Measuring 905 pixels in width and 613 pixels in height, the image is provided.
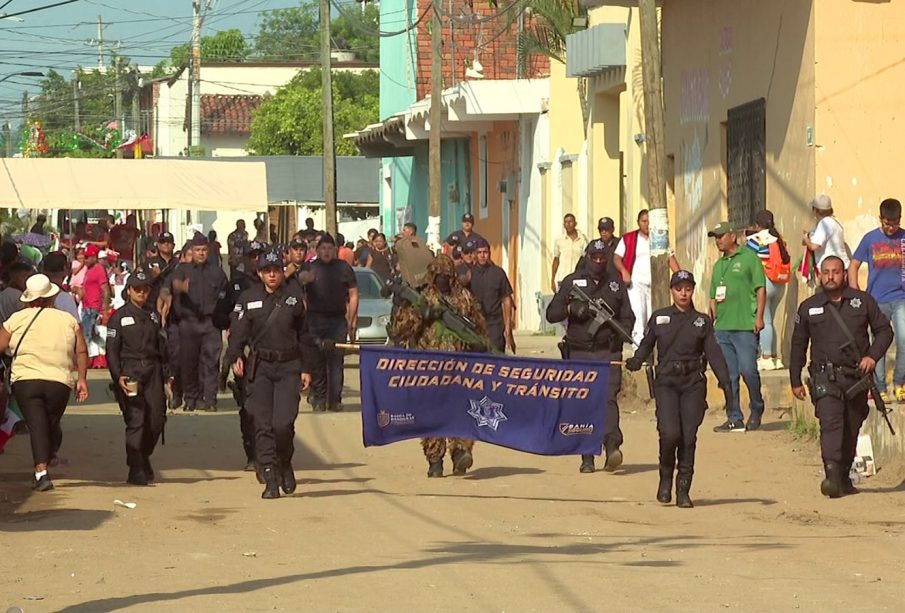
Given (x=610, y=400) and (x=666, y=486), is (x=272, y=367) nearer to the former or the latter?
(x=610, y=400)

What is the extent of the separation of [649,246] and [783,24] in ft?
10.4

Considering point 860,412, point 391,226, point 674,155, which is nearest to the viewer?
point 860,412

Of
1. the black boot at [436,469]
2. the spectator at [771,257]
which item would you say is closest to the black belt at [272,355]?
the black boot at [436,469]

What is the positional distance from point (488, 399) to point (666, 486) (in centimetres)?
168

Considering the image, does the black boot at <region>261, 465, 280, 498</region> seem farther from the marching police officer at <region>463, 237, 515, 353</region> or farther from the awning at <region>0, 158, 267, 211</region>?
the awning at <region>0, 158, 267, 211</region>

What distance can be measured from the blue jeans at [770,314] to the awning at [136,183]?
47.2 feet

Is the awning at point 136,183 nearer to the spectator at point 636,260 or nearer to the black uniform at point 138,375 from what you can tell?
the spectator at point 636,260

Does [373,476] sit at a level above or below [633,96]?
below

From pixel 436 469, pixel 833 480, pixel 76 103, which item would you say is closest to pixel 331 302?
pixel 436 469

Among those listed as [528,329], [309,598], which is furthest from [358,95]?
[309,598]

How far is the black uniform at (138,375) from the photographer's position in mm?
15258

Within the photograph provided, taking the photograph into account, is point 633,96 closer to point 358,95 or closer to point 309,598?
point 309,598

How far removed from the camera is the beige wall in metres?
19.9

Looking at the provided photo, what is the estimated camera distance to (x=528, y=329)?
120 ft
